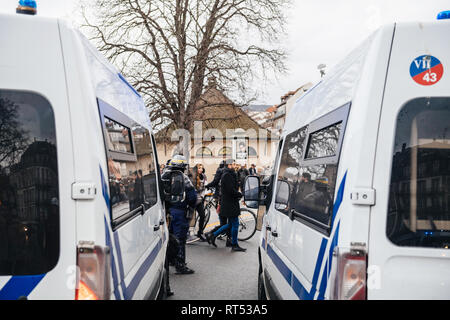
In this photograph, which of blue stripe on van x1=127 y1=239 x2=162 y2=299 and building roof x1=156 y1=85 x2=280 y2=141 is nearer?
blue stripe on van x1=127 y1=239 x2=162 y2=299

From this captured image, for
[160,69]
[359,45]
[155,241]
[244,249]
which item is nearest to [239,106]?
[160,69]

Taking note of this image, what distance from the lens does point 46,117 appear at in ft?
6.23

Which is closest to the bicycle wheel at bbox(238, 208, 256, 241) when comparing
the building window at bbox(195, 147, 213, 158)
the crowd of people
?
the crowd of people

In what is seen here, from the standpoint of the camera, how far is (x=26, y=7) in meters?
2.13

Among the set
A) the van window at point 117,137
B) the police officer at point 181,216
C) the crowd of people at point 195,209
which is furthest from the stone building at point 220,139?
the van window at point 117,137

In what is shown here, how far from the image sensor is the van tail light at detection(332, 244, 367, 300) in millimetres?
1875

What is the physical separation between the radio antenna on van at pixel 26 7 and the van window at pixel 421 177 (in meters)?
1.99

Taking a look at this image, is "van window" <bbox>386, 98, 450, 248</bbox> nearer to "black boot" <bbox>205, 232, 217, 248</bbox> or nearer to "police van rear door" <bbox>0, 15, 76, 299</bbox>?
"police van rear door" <bbox>0, 15, 76, 299</bbox>

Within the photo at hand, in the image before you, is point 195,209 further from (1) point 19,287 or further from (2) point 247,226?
(1) point 19,287

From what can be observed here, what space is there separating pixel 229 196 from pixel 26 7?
6120 millimetres

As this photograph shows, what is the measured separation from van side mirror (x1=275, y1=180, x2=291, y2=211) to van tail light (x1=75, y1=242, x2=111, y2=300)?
1675 mm

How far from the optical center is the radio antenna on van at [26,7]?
2133 millimetres
